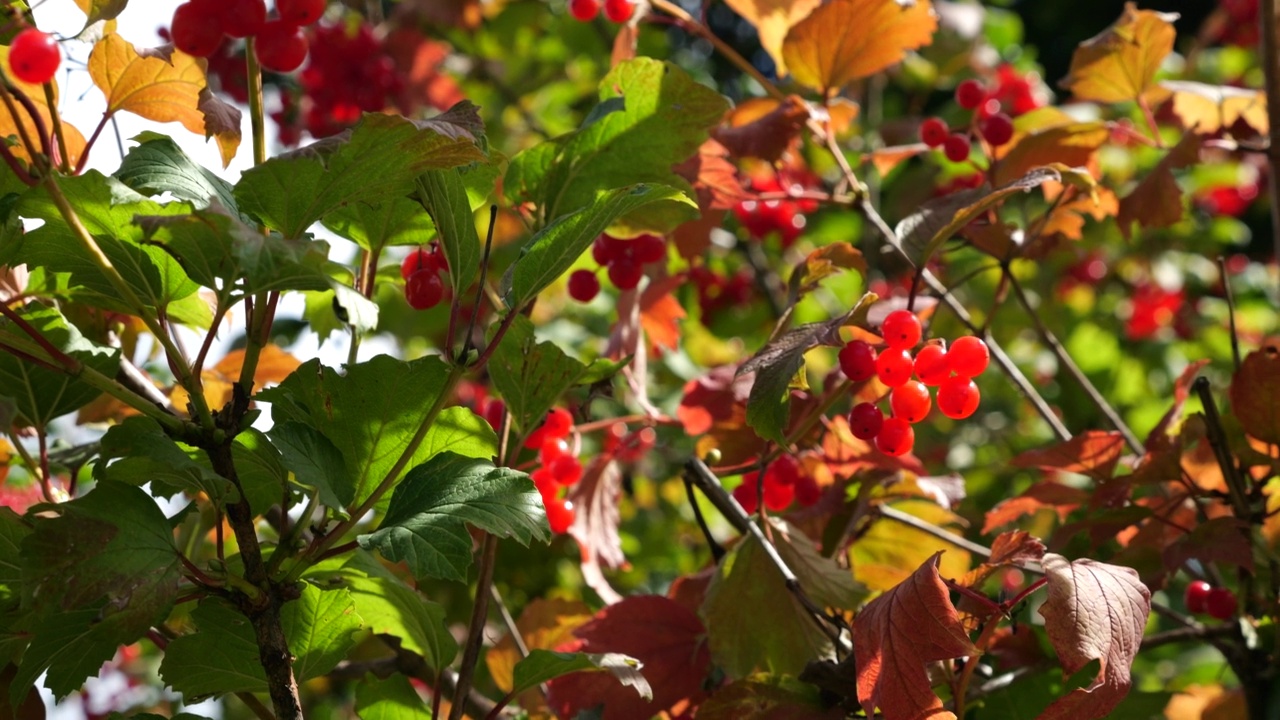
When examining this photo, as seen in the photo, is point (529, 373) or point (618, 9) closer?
point (529, 373)

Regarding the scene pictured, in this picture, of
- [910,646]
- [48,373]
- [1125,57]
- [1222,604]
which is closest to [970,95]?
[1125,57]

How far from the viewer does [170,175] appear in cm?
79

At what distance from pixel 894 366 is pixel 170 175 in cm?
66

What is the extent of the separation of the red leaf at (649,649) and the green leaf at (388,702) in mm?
222

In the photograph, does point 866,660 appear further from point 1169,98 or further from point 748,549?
point 1169,98

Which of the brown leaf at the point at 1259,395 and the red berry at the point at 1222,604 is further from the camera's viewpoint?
the red berry at the point at 1222,604

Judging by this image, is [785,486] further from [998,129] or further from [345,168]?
[345,168]

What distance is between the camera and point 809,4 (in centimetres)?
157

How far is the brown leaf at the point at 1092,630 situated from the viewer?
828 mm

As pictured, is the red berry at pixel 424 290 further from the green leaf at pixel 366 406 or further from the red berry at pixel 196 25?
the red berry at pixel 196 25

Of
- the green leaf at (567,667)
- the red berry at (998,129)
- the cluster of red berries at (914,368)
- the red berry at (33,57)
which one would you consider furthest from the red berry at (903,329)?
the red berry at (33,57)

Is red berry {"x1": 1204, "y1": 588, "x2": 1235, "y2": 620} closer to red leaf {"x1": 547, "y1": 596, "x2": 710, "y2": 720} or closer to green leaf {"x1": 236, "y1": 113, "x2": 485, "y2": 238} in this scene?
red leaf {"x1": 547, "y1": 596, "x2": 710, "y2": 720}

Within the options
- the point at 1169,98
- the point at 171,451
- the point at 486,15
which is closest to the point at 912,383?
the point at 171,451

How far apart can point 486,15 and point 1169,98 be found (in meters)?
2.15
